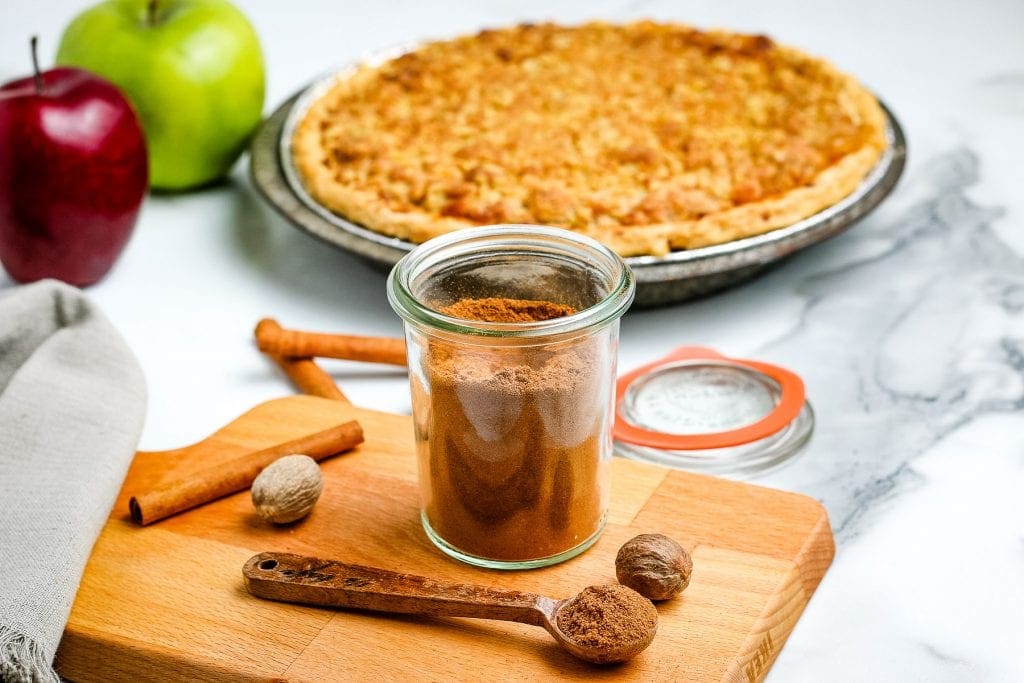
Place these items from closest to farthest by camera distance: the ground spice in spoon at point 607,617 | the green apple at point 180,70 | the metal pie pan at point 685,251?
the ground spice in spoon at point 607,617 < the metal pie pan at point 685,251 < the green apple at point 180,70

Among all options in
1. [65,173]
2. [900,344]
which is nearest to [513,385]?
[900,344]

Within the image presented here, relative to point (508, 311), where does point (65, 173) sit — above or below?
below

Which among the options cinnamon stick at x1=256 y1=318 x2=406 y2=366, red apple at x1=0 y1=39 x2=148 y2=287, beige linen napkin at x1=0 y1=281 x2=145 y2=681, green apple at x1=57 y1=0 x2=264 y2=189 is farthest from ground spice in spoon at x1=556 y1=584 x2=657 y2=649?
green apple at x1=57 y1=0 x2=264 y2=189

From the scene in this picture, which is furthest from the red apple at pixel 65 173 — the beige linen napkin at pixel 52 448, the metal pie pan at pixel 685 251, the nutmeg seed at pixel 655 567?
the nutmeg seed at pixel 655 567

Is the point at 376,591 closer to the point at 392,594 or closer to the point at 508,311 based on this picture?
the point at 392,594

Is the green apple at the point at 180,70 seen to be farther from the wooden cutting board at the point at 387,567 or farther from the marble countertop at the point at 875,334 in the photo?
the wooden cutting board at the point at 387,567

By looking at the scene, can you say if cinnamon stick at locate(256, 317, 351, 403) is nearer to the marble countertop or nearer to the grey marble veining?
the marble countertop
